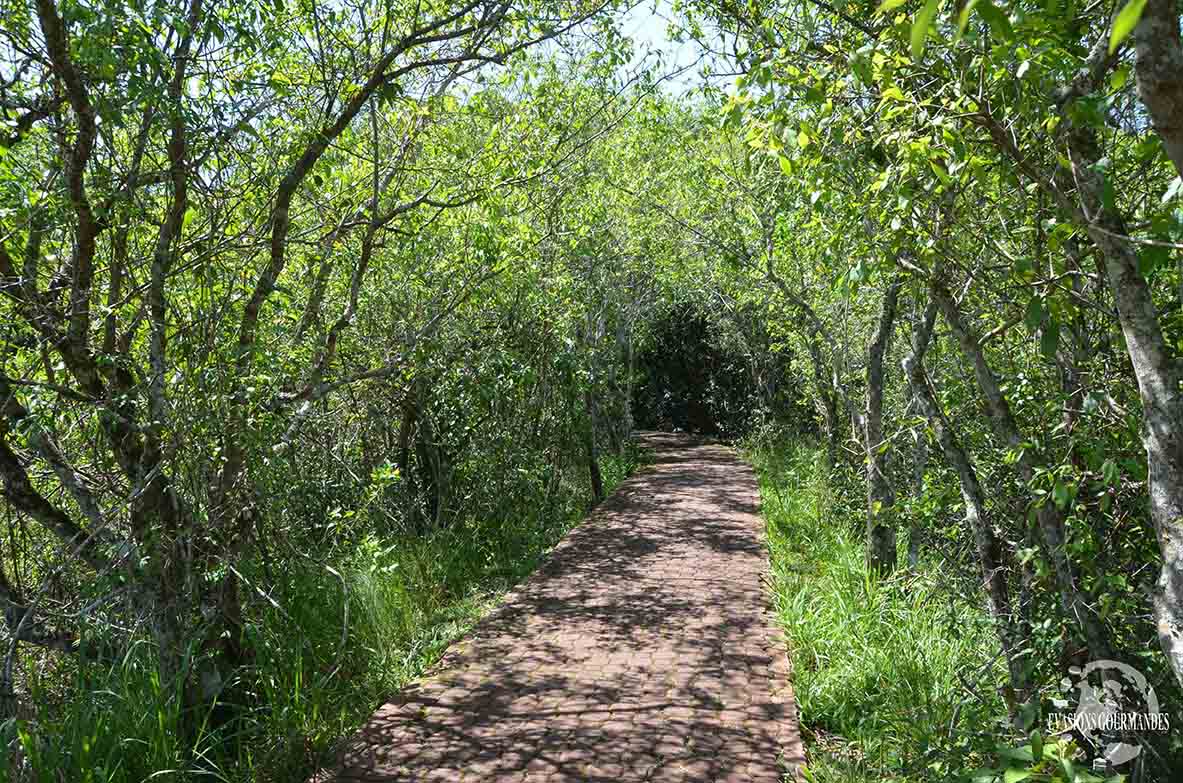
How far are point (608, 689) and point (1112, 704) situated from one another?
292 cm

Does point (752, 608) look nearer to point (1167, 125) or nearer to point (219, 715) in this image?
point (219, 715)

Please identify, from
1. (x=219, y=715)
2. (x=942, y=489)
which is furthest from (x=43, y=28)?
(x=942, y=489)

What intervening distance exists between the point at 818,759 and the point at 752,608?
2904mm

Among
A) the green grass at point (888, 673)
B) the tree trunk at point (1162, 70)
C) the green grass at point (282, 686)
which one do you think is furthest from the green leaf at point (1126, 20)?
the green grass at point (282, 686)

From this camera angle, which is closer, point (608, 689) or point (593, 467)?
point (608, 689)

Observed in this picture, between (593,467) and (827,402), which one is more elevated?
(827,402)

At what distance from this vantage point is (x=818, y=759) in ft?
13.9

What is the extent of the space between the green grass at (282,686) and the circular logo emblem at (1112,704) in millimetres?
3622

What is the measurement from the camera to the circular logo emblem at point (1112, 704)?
3.33m

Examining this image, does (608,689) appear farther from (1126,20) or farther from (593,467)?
(593,467)

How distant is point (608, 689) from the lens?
535cm

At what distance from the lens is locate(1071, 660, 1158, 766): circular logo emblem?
3326 millimetres

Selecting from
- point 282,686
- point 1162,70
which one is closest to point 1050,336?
point 1162,70

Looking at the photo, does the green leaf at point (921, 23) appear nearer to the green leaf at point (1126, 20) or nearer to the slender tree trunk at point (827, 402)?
the green leaf at point (1126, 20)
